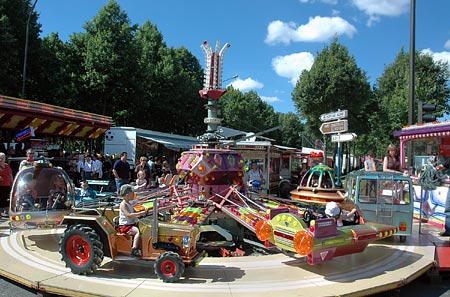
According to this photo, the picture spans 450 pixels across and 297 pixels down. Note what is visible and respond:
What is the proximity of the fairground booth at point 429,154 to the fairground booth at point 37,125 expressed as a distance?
36.6 feet

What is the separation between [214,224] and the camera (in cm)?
870

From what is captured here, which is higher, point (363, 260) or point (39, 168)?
point (39, 168)

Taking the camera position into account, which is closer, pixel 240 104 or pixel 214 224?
pixel 214 224

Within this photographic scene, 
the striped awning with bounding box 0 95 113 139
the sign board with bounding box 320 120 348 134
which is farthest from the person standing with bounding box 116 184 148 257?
the striped awning with bounding box 0 95 113 139

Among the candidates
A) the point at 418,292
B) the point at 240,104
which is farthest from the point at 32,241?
the point at 240,104

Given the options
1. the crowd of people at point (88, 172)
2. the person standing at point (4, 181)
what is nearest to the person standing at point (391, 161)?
the crowd of people at point (88, 172)

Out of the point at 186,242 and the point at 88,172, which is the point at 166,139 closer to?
the point at 88,172

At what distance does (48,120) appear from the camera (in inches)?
623

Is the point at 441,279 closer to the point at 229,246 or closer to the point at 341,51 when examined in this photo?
the point at 229,246

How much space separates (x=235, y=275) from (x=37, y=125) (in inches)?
498

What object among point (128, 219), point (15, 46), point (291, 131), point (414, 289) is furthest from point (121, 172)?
point (291, 131)

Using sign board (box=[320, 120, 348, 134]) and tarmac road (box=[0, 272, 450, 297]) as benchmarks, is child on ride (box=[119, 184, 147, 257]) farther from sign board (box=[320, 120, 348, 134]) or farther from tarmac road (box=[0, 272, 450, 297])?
sign board (box=[320, 120, 348, 134])

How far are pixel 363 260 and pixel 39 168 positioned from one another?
6.38m

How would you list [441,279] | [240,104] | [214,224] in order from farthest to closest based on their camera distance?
[240,104] < [214,224] < [441,279]
